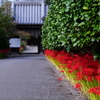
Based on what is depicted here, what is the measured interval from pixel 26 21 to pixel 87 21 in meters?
53.6

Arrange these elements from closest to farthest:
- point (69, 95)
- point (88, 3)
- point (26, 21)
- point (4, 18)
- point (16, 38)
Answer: point (88, 3) → point (69, 95) → point (4, 18) → point (16, 38) → point (26, 21)

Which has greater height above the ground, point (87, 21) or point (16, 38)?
point (87, 21)

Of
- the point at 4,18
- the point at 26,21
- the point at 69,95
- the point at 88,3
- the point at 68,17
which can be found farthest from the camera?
the point at 26,21

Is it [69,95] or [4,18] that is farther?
[4,18]

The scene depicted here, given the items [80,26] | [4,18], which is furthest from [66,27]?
[4,18]

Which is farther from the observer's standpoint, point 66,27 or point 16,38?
point 16,38

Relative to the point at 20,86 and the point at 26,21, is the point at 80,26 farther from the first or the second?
the point at 26,21

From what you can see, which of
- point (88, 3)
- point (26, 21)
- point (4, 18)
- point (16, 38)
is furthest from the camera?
point (26, 21)

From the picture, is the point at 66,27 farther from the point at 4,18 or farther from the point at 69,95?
the point at 4,18

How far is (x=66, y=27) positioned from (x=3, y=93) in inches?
122

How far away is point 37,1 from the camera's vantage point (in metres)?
61.7

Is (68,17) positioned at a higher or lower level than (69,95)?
higher

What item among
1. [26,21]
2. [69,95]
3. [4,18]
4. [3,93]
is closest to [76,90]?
[69,95]

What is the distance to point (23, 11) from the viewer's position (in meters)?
62.0
